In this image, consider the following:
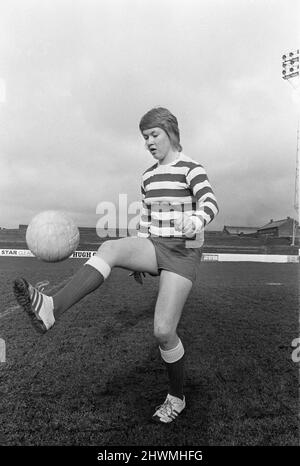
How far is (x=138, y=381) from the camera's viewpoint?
14.6ft

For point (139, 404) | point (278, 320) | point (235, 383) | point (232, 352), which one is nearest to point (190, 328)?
point (232, 352)

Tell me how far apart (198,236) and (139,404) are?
1719mm

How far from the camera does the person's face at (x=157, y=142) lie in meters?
3.62

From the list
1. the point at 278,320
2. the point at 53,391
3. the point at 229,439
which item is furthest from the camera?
the point at 278,320

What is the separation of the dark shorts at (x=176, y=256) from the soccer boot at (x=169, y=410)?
114 cm

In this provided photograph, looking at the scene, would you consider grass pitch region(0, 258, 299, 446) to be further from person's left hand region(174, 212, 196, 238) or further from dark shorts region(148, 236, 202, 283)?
person's left hand region(174, 212, 196, 238)

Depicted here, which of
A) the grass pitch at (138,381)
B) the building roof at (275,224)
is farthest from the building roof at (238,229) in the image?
the grass pitch at (138,381)

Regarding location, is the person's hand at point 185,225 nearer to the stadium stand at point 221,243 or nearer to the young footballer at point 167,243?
the young footballer at point 167,243

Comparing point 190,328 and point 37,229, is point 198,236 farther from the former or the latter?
point 190,328

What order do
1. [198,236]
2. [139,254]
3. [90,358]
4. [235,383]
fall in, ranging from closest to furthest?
[139,254], [198,236], [235,383], [90,358]

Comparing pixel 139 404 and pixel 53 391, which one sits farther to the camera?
pixel 53 391

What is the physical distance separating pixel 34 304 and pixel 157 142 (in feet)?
5.92

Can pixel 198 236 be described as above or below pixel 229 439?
above

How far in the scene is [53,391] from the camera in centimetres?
410
